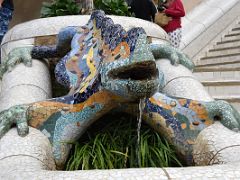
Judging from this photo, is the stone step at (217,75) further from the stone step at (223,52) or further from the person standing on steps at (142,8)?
the stone step at (223,52)

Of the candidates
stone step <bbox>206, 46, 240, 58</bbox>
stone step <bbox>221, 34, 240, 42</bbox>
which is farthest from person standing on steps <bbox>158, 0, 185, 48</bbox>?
stone step <bbox>221, 34, 240, 42</bbox>

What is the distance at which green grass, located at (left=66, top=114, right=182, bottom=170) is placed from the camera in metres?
3.22

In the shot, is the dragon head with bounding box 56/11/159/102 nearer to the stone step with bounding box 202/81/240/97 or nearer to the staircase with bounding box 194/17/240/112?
the staircase with bounding box 194/17/240/112

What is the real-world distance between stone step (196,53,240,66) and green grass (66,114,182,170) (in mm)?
5667

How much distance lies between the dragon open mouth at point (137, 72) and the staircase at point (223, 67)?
3.40 metres

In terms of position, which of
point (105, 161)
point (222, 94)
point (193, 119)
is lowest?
point (222, 94)

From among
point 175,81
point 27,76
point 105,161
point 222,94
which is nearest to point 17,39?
point 27,76

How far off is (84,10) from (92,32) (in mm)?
1557

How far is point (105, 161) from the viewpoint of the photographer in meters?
3.23

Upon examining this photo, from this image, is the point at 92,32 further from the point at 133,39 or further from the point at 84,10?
the point at 84,10

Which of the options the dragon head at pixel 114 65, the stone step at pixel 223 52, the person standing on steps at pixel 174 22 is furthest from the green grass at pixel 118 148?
the stone step at pixel 223 52

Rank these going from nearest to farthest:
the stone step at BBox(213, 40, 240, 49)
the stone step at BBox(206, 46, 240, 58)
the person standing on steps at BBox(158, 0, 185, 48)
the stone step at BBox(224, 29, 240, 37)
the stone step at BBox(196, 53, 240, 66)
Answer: the person standing on steps at BBox(158, 0, 185, 48) < the stone step at BBox(196, 53, 240, 66) < the stone step at BBox(206, 46, 240, 58) < the stone step at BBox(213, 40, 240, 49) < the stone step at BBox(224, 29, 240, 37)

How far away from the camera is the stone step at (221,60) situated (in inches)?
359

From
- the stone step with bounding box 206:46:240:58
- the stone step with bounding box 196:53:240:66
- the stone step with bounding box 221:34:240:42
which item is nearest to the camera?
the stone step with bounding box 196:53:240:66
